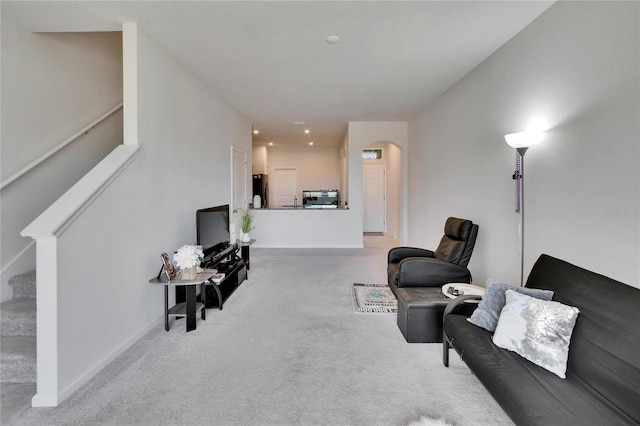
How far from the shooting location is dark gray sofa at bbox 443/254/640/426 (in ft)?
4.27

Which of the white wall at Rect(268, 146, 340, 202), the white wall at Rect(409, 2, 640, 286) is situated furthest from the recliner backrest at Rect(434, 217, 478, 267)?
the white wall at Rect(268, 146, 340, 202)

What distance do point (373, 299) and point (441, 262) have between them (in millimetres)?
914

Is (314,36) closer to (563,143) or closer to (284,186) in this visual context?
(563,143)

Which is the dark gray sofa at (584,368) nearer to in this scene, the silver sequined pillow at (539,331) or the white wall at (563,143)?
A: the silver sequined pillow at (539,331)

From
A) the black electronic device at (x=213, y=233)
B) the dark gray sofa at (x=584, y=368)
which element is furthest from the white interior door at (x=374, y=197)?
the dark gray sofa at (x=584, y=368)

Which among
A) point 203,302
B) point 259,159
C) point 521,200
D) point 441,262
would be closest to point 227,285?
point 203,302

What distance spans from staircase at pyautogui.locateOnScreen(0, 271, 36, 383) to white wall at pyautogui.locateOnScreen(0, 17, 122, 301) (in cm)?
13

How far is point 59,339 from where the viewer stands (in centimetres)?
189

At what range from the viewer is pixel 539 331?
5.56 ft

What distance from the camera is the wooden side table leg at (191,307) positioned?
9.23 feet

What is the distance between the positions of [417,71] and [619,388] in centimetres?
355

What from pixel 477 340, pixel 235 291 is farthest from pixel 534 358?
pixel 235 291

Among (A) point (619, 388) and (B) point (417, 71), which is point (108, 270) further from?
(B) point (417, 71)

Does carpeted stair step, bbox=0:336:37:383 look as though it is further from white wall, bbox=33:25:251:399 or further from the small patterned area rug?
the small patterned area rug
